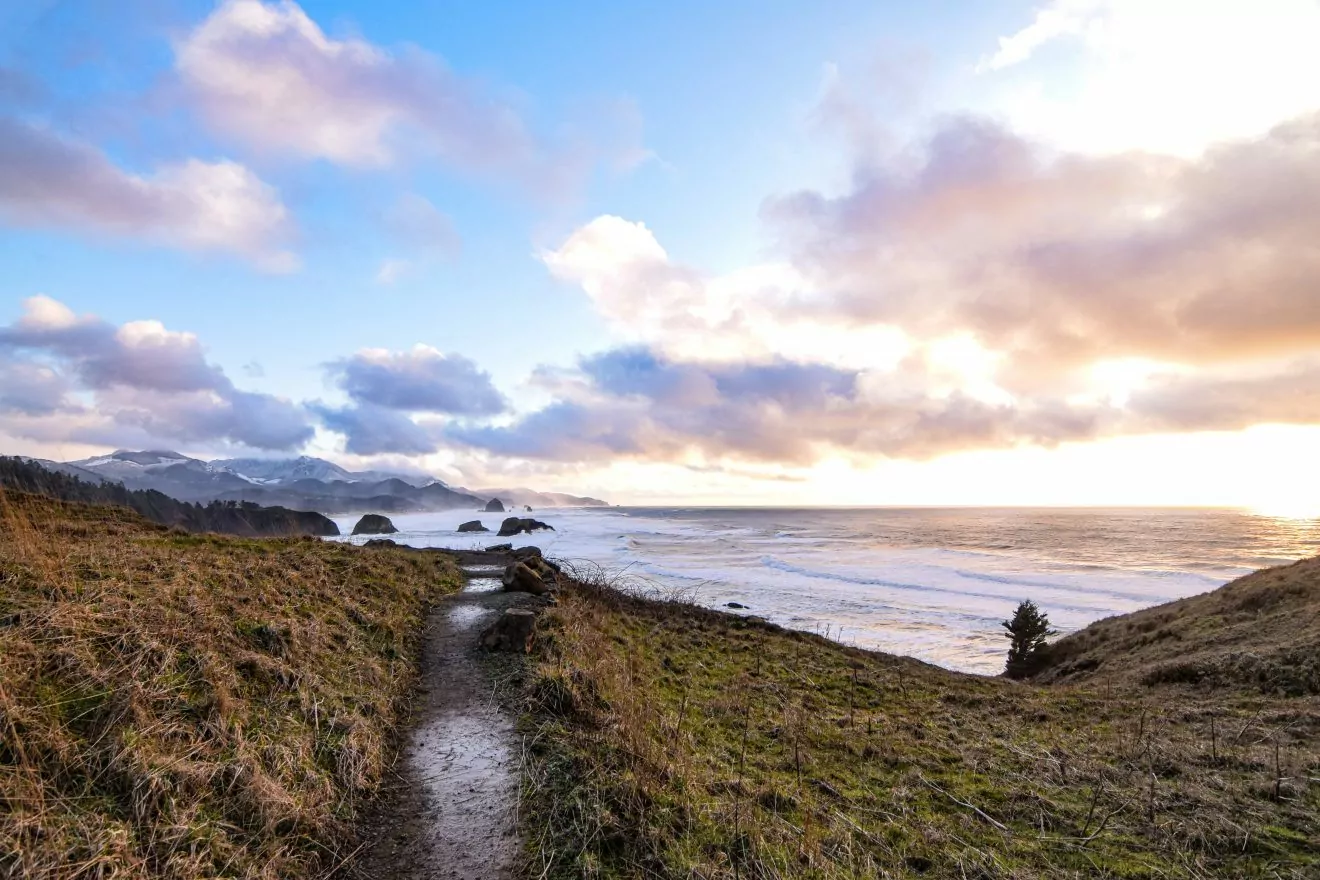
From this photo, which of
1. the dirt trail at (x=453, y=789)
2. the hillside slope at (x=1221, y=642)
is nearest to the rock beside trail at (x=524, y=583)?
the dirt trail at (x=453, y=789)

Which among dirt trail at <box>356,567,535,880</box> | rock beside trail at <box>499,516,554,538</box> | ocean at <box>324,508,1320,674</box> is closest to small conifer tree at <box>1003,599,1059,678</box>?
ocean at <box>324,508,1320,674</box>

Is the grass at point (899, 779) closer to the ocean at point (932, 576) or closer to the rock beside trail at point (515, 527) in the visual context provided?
the ocean at point (932, 576)

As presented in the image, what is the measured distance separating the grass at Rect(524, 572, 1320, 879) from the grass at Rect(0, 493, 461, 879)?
6.59ft

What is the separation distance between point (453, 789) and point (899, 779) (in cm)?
572

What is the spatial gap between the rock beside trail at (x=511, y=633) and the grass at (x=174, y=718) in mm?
1658

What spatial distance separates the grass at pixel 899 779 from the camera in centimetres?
525

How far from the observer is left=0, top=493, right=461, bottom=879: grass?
402cm

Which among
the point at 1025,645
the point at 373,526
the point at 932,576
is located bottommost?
the point at 373,526

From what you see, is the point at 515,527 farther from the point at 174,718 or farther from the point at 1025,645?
the point at 174,718

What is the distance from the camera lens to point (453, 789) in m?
6.18

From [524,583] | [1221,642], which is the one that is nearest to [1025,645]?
[1221,642]

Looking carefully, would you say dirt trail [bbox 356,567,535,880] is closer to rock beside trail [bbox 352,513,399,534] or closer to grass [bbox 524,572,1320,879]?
grass [bbox 524,572,1320,879]

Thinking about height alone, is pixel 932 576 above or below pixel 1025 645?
below

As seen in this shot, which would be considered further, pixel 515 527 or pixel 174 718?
pixel 515 527
